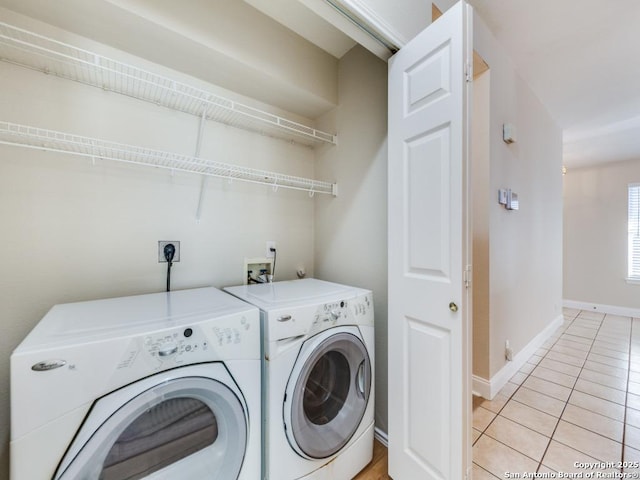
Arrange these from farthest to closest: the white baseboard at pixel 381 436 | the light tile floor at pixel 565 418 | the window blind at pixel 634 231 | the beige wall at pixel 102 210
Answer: the window blind at pixel 634 231, the white baseboard at pixel 381 436, the light tile floor at pixel 565 418, the beige wall at pixel 102 210

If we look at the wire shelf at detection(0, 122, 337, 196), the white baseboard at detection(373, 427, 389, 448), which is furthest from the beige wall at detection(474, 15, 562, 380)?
the wire shelf at detection(0, 122, 337, 196)

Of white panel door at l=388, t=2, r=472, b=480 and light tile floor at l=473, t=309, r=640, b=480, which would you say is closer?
white panel door at l=388, t=2, r=472, b=480

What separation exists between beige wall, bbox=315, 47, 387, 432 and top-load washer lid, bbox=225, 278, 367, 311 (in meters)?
0.25

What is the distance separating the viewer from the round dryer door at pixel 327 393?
3.58ft

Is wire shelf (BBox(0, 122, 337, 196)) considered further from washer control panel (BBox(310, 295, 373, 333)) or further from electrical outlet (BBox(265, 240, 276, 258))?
washer control panel (BBox(310, 295, 373, 333))

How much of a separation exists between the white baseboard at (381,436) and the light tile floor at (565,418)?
1.47 feet

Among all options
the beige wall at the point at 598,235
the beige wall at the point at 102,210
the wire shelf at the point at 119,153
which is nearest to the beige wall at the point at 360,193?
the wire shelf at the point at 119,153

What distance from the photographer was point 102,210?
1.33 m

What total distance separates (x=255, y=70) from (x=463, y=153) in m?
1.22

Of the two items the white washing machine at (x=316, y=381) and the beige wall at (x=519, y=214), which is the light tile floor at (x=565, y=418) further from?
the white washing machine at (x=316, y=381)

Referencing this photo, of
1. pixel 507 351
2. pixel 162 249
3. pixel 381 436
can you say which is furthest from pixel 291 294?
pixel 507 351

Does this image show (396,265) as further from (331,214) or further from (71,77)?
(71,77)

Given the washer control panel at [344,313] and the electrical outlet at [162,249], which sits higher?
the electrical outlet at [162,249]

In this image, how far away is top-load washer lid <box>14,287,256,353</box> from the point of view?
77 cm
